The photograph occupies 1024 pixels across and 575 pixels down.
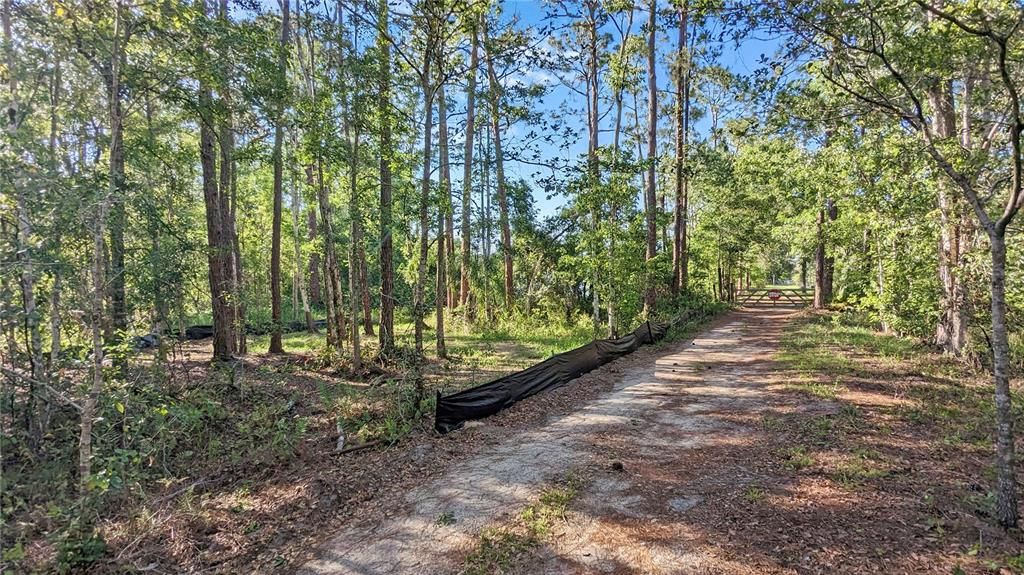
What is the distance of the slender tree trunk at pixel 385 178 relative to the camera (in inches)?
307

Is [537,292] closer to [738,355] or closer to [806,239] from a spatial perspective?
[738,355]

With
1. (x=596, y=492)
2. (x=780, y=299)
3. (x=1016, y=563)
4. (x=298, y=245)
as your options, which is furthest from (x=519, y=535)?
(x=780, y=299)

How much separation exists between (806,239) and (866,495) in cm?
1704

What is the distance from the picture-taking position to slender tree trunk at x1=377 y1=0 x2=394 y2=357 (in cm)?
779

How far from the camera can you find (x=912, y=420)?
5.82 metres

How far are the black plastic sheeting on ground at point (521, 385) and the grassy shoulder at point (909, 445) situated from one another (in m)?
3.65

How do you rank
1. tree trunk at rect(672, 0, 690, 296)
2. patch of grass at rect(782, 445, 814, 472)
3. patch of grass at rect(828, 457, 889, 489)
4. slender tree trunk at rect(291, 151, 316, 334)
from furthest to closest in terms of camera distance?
tree trunk at rect(672, 0, 690, 296) → slender tree trunk at rect(291, 151, 316, 334) → patch of grass at rect(782, 445, 814, 472) → patch of grass at rect(828, 457, 889, 489)

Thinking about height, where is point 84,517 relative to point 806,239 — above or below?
below

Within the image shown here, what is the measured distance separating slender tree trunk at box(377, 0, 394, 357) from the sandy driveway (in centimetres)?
410

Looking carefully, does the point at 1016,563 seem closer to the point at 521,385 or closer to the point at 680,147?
the point at 521,385

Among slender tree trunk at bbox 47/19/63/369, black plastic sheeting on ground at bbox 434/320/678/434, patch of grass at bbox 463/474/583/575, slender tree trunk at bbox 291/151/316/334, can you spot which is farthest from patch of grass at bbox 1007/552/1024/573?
slender tree trunk at bbox 291/151/316/334

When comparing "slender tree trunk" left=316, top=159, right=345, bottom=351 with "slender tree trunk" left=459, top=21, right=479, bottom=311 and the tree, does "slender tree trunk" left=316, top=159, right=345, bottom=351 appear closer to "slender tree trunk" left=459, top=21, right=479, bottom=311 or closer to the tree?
"slender tree trunk" left=459, top=21, right=479, bottom=311

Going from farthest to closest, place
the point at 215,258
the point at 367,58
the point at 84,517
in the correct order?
the point at 215,258
the point at 367,58
the point at 84,517

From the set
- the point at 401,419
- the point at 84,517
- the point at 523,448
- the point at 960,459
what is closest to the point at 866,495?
the point at 960,459
